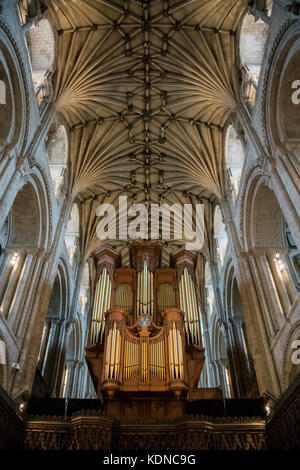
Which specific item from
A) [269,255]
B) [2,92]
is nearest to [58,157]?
[2,92]

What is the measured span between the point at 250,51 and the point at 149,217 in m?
11.9

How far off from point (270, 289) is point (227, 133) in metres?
9.24

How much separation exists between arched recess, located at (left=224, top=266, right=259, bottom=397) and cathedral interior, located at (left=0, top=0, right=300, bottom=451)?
0.07 m

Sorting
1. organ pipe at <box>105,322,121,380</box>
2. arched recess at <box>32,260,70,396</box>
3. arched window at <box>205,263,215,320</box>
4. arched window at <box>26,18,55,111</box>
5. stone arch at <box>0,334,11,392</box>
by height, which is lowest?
stone arch at <box>0,334,11,392</box>

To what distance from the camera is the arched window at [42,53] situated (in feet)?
47.2

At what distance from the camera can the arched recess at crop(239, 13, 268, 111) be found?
1453cm

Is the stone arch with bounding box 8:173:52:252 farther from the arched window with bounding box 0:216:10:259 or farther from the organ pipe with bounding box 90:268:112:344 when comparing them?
the organ pipe with bounding box 90:268:112:344

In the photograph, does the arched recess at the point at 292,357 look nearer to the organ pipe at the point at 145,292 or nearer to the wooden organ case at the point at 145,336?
the wooden organ case at the point at 145,336

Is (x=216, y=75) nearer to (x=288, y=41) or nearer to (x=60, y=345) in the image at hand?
(x=288, y=41)

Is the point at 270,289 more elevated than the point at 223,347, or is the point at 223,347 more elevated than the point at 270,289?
the point at 223,347

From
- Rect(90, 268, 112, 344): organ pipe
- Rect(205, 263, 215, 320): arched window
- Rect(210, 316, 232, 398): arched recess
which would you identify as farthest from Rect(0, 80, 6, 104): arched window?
Rect(205, 263, 215, 320): arched window

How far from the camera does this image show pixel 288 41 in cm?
1068

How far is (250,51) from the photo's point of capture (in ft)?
49.8
